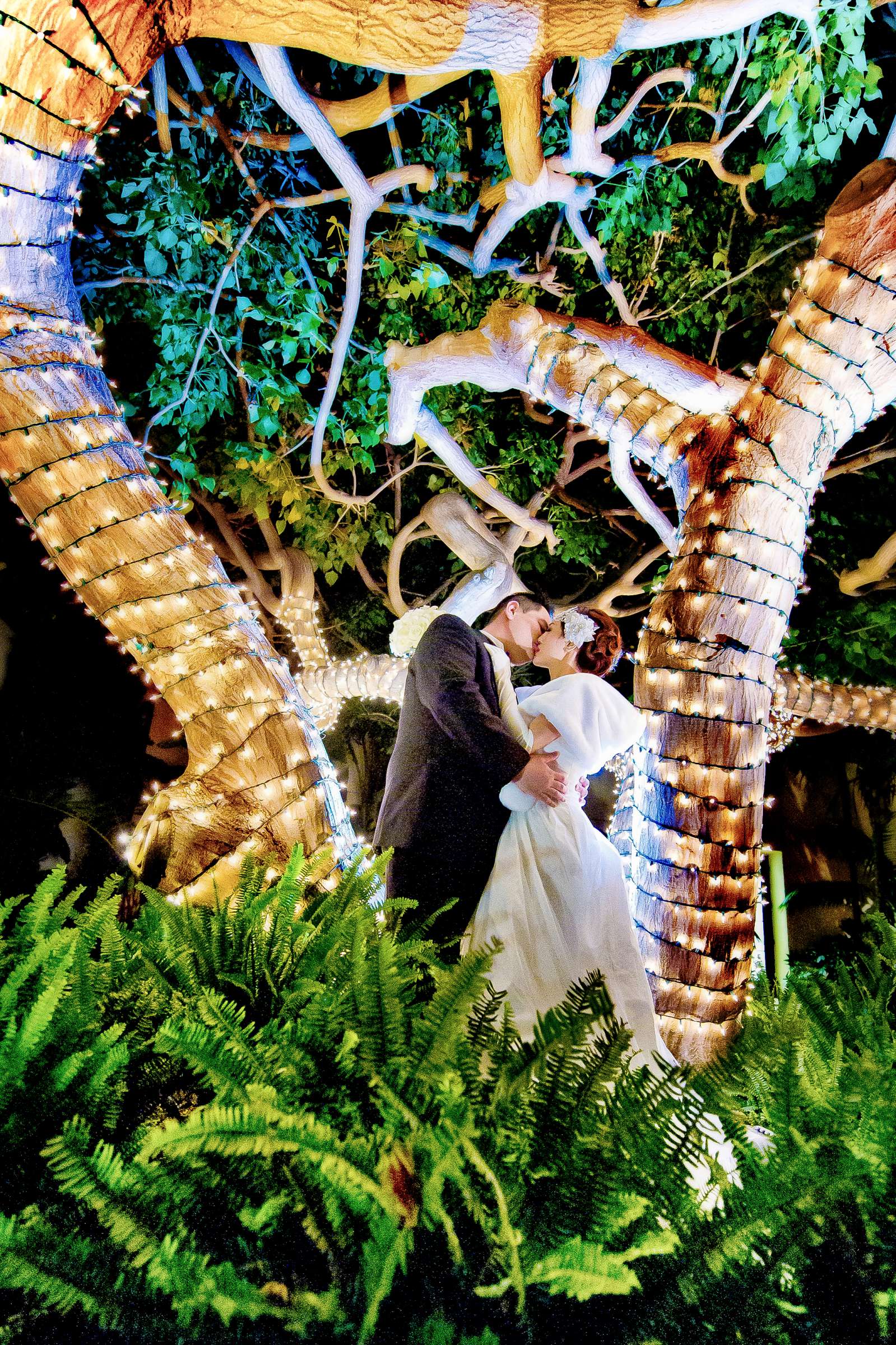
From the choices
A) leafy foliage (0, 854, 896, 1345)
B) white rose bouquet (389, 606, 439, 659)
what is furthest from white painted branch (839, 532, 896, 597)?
leafy foliage (0, 854, 896, 1345)

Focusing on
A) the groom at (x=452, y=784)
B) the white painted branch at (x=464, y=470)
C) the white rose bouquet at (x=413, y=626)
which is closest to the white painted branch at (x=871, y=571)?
the white painted branch at (x=464, y=470)

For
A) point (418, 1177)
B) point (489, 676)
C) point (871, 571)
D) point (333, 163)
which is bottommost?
point (418, 1177)

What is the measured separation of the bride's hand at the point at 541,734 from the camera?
233 cm

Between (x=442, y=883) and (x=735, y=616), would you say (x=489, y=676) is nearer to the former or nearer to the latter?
(x=442, y=883)

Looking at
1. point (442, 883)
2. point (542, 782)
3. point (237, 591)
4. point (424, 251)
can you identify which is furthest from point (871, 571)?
point (237, 591)

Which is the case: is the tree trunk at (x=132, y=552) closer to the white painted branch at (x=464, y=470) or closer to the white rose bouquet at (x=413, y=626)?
the white rose bouquet at (x=413, y=626)

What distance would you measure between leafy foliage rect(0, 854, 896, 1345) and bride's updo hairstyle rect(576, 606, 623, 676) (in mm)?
1752

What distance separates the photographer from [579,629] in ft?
8.85

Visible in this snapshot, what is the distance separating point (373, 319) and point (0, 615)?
3.85m

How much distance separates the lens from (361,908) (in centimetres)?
136

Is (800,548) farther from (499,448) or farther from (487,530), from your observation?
(499,448)

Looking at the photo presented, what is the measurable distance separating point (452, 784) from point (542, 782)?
0.93 feet

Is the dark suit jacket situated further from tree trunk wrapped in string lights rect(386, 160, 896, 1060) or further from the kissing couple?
tree trunk wrapped in string lights rect(386, 160, 896, 1060)

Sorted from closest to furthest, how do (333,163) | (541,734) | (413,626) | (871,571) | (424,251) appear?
(541,734), (333,163), (413,626), (424,251), (871,571)
